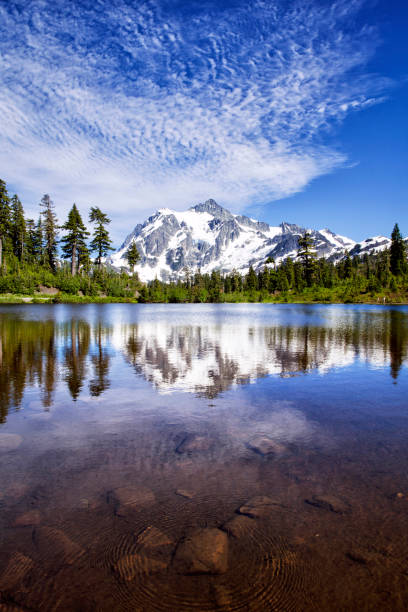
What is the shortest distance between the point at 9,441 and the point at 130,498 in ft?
10.6

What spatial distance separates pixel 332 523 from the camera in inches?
158

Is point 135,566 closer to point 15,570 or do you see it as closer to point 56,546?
point 56,546

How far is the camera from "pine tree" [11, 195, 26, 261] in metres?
93.6

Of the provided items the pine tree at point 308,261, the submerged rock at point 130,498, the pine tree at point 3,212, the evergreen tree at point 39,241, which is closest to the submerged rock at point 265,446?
the submerged rock at point 130,498

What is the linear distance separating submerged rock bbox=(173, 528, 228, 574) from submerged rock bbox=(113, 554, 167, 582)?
19 centimetres

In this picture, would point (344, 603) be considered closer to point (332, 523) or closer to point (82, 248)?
point (332, 523)

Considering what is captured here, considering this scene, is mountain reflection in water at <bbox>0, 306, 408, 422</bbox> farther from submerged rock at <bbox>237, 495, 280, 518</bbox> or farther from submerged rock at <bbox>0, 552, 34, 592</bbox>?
submerged rock at <bbox>0, 552, 34, 592</bbox>

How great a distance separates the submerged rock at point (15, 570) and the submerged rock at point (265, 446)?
145 inches

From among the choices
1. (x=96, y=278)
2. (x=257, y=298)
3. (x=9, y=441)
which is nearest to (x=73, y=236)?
(x=96, y=278)

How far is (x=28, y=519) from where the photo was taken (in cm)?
406

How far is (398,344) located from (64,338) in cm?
1965

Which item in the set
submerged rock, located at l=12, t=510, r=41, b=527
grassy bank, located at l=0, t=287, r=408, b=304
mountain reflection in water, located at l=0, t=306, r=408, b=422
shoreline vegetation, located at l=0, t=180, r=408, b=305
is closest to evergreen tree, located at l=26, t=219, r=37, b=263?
shoreline vegetation, located at l=0, t=180, r=408, b=305

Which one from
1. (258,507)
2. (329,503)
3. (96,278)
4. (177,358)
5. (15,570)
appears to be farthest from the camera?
(96,278)

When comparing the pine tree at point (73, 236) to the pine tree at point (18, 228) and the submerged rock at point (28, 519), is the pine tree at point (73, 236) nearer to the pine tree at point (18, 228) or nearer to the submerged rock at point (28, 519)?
the pine tree at point (18, 228)
